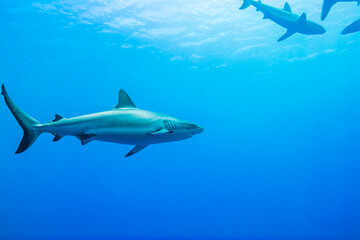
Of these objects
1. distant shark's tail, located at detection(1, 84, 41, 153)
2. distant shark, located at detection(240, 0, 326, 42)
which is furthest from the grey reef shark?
distant shark, located at detection(240, 0, 326, 42)

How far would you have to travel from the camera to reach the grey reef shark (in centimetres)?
476

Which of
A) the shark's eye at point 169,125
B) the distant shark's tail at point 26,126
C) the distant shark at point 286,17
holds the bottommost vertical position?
the distant shark's tail at point 26,126

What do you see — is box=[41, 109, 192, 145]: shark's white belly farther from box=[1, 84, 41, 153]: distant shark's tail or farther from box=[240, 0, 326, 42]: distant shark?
box=[240, 0, 326, 42]: distant shark

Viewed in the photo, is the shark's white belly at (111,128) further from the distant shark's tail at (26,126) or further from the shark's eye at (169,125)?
the distant shark's tail at (26,126)

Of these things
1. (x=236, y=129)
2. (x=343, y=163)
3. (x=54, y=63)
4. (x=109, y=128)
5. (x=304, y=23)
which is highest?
(x=236, y=129)

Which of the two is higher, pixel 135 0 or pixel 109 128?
pixel 135 0

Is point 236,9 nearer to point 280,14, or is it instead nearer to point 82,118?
point 280,14

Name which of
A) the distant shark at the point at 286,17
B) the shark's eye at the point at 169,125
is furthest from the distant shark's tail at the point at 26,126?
the distant shark at the point at 286,17

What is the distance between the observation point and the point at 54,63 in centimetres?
2456

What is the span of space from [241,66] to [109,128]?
29.3 meters

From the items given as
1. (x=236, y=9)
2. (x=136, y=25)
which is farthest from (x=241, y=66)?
(x=136, y=25)

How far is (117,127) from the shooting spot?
477cm

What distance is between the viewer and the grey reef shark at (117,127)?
476cm

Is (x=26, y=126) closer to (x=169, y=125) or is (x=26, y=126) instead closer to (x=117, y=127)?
(x=117, y=127)
